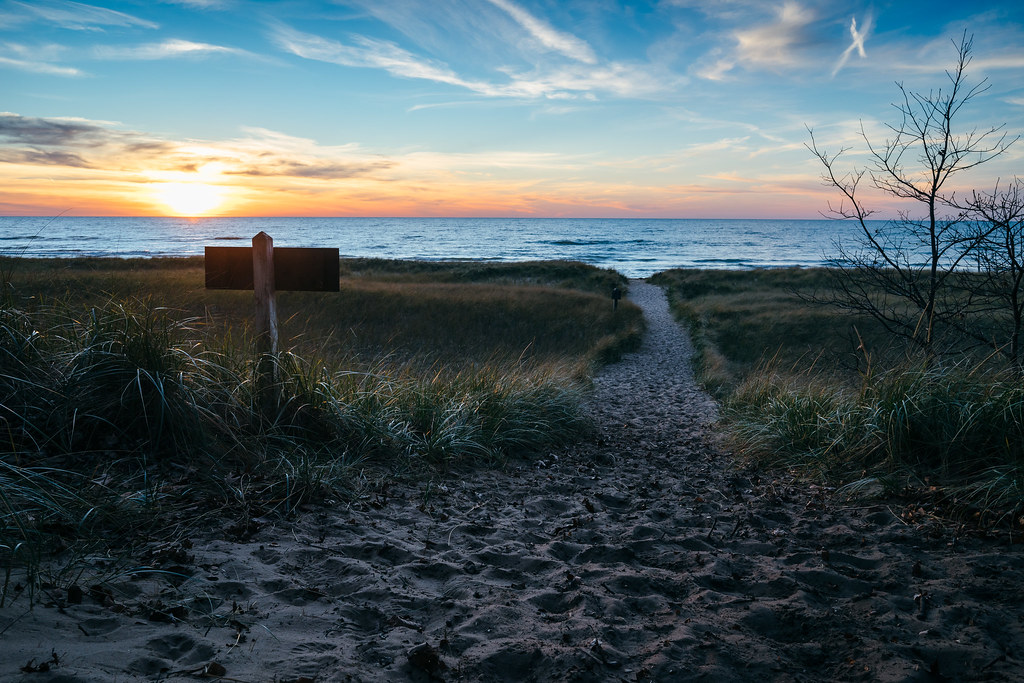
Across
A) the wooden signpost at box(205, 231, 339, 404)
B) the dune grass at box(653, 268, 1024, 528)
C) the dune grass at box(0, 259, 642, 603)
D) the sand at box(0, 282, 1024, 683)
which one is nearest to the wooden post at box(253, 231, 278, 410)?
the wooden signpost at box(205, 231, 339, 404)

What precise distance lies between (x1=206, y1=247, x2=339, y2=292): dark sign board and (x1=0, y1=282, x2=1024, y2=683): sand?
6.76 ft

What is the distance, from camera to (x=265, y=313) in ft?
17.3

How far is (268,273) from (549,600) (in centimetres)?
376

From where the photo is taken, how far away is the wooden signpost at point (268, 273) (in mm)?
5234

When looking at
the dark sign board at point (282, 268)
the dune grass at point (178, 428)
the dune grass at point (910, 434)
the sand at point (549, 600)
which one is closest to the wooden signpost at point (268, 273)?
the dark sign board at point (282, 268)

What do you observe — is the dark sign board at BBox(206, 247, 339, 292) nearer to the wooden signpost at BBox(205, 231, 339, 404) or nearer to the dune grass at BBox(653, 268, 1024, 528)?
the wooden signpost at BBox(205, 231, 339, 404)

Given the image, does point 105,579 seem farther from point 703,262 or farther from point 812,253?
point 812,253

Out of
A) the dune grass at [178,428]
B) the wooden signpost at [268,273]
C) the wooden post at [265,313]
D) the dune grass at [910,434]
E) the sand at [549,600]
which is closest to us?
the sand at [549,600]

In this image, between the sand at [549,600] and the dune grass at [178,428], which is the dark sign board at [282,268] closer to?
the dune grass at [178,428]

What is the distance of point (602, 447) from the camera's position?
7.19m

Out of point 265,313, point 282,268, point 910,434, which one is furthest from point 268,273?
point 910,434

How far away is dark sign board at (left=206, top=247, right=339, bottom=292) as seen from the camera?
17.5 ft

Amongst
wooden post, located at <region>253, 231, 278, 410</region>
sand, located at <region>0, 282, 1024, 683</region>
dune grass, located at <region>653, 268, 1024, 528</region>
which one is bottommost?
sand, located at <region>0, 282, 1024, 683</region>

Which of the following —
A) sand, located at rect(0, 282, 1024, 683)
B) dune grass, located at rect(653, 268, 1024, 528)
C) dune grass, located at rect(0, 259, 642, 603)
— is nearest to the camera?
sand, located at rect(0, 282, 1024, 683)
